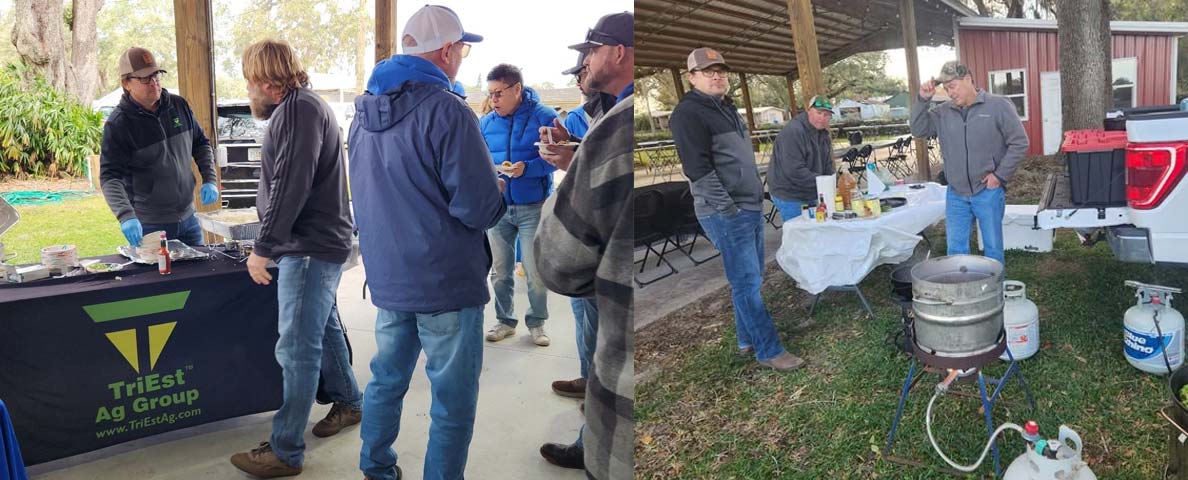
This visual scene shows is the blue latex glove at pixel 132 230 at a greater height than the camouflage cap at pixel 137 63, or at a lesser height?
lesser

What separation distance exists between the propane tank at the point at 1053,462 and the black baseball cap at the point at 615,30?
999mm

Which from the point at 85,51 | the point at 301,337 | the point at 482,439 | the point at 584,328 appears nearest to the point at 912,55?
the point at 584,328

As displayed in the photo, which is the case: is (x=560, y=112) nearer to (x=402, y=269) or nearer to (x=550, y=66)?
(x=550, y=66)

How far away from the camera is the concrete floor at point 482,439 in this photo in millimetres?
2629

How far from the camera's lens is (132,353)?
8.88 ft

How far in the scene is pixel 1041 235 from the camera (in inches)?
54.9

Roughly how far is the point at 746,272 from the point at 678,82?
397 millimetres

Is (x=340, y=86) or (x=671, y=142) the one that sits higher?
(x=340, y=86)

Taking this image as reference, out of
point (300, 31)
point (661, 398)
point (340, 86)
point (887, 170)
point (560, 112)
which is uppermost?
point (300, 31)

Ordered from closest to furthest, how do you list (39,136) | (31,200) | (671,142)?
1. (671,142)
2. (31,200)
3. (39,136)

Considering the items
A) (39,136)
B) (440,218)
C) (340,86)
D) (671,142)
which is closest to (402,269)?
(440,218)

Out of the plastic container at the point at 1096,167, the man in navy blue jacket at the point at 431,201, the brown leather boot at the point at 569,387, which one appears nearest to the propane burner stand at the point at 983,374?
the plastic container at the point at 1096,167

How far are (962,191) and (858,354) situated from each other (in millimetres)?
366

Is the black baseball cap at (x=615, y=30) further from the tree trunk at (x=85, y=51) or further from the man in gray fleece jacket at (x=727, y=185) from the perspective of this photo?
the tree trunk at (x=85, y=51)
